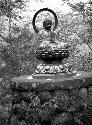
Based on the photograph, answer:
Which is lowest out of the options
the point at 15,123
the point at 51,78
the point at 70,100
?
the point at 15,123

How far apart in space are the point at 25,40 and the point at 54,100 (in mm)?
3987

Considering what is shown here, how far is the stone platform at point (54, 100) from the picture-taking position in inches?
155

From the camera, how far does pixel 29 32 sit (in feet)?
25.6

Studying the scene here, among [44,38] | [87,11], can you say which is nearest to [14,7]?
[87,11]

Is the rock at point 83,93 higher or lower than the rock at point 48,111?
higher

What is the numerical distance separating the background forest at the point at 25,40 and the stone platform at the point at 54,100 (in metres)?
2.52

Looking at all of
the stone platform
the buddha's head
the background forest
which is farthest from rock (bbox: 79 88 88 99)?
the background forest

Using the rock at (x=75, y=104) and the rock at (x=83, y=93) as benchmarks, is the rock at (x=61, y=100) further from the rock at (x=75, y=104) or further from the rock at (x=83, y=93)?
the rock at (x=83, y=93)

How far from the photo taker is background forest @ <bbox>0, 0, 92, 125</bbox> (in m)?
7.24

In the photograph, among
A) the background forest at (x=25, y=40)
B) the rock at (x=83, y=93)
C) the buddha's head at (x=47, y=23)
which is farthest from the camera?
the background forest at (x=25, y=40)

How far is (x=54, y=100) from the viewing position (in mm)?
3918

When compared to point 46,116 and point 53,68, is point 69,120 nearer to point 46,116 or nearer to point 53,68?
point 46,116

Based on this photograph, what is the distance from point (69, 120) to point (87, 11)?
174 inches

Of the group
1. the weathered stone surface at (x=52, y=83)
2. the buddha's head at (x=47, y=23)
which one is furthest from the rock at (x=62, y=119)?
the buddha's head at (x=47, y=23)
